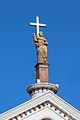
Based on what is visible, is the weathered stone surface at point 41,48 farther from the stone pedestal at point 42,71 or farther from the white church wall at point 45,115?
the white church wall at point 45,115

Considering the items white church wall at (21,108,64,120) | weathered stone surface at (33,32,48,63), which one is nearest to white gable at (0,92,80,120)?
white church wall at (21,108,64,120)

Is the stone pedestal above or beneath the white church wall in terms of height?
above

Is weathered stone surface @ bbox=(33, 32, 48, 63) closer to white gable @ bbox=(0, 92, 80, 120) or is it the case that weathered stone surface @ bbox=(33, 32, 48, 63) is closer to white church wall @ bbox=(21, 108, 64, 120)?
white gable @ bbox=(0, 92, 80, 120)

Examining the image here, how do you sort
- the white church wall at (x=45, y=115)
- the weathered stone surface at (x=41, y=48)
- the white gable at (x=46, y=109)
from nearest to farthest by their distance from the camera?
the white gable at (x=46, y=109) → the white church wall at (x=45, y=115) → the weathered stone surface at (x=41, y=48)

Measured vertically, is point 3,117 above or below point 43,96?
below

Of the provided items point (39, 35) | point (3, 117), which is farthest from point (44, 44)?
point (3, 117)

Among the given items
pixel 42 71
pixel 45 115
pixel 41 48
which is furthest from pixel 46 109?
pixel 41 48

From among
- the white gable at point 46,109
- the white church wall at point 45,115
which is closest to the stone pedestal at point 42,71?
the white gable at point 46,109

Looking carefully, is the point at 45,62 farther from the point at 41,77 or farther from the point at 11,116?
the point at 11,116

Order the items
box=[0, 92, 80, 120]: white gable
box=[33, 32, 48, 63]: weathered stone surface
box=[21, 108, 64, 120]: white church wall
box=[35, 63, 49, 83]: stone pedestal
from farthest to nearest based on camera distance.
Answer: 1. box=[33, 32, 48, 63]: weathered stone surface
2. box=[35, 63, 49, 83]: stone pedestal
3. box=[21, 108, 64, 120]: white church wall
4. box=[0, 92, 80, 120]: white gable

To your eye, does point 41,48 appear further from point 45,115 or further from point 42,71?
point 45,115

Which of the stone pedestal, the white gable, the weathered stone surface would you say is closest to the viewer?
the white gable

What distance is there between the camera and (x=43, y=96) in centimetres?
2630

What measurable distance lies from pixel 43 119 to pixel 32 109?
1012 mm
